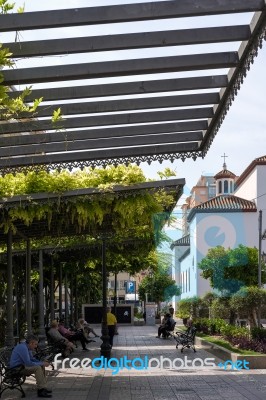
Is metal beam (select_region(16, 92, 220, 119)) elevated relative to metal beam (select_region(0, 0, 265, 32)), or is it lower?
lower

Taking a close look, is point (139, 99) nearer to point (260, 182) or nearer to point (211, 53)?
point (211, 53)

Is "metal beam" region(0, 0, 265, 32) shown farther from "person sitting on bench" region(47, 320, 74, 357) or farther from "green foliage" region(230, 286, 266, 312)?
"green foliage" region(230, 286, 266, 312)

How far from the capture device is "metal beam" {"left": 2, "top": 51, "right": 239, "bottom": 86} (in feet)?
28.7

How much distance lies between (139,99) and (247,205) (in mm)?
62590

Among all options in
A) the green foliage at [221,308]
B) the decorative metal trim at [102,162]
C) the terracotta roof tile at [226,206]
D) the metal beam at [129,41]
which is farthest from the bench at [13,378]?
the terracotta roof tile at [226,206]

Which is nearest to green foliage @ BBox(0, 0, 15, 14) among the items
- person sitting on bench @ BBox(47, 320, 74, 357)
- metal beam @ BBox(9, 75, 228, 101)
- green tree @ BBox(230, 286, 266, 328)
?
metal beam @ BBox(9, 75, 228, 101)

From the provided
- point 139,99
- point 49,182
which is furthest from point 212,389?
point 139,99

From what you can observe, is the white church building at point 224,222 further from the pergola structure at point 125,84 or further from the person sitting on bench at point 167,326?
the pergola structure at point 125,84

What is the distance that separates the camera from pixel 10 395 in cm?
1380

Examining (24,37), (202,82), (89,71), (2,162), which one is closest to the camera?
(24,37)

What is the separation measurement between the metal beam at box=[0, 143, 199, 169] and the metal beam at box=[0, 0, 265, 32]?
17.4 ft

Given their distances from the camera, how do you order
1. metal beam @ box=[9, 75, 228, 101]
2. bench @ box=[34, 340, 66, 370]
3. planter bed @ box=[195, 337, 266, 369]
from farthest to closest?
planter bed @ box=[195, 337, 266, 369] → bench @ box=[34, 340, 66, 370] → metal beam @ box=[9, 75, 228, 101]

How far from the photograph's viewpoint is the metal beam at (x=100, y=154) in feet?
42.2

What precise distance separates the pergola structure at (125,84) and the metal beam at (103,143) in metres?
0.02
